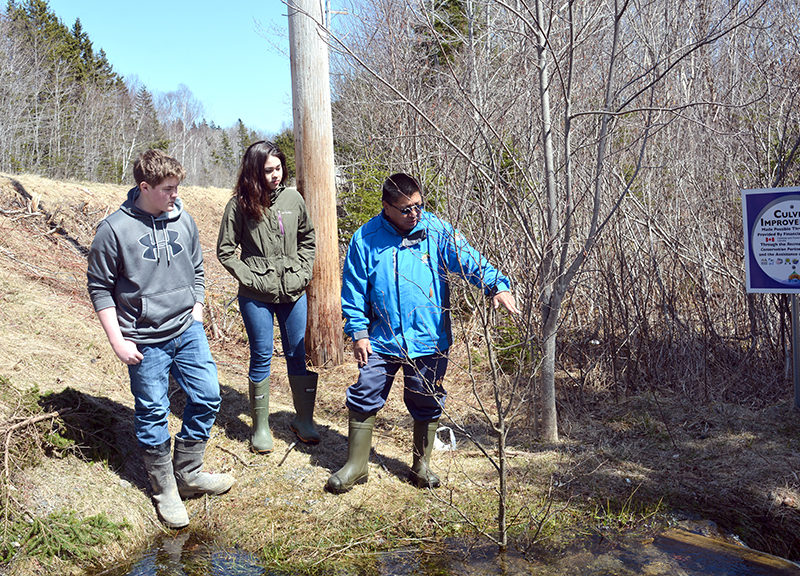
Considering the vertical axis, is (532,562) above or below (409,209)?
below

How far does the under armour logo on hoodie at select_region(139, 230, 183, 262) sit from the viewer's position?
330cm

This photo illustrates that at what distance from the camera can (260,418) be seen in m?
4.14

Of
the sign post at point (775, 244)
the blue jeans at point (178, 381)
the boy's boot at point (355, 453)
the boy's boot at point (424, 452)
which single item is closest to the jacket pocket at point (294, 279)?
the blue jeans at point (178, 381)

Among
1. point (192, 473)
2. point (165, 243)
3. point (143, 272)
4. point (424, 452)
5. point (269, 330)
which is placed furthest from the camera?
point (269, 330)

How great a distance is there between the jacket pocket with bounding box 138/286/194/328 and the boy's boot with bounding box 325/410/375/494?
1124 mm

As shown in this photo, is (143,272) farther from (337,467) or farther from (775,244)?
(775,244)

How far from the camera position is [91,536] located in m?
3.18

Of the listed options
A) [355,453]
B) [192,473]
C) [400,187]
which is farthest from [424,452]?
[400,187]

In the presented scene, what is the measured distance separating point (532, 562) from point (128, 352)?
7.28ft

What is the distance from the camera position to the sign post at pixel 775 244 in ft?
15.7

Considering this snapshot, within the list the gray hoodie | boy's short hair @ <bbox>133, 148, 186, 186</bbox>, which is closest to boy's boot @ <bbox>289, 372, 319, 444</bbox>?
the gray hoodie

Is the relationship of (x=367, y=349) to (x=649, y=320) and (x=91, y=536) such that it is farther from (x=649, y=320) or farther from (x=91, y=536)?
(x=649, y=320)

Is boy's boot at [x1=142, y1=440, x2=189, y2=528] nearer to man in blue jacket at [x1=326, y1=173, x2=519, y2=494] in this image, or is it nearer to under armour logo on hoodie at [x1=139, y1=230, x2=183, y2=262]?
man in blue jacket at [x1=326, y1=173, x2=519, y2=494]

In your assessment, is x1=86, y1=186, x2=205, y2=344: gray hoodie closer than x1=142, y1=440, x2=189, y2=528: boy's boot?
Yes
